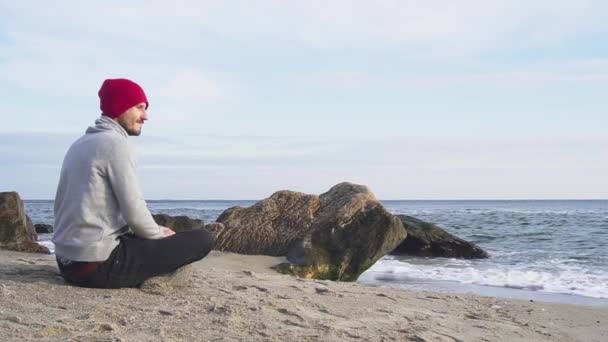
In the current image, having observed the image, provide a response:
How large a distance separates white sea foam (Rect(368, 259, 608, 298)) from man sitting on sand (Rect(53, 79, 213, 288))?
6283mm

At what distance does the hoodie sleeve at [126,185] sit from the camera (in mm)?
4824

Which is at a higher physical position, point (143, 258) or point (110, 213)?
point (110, 213)

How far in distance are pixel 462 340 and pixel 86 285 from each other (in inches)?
116

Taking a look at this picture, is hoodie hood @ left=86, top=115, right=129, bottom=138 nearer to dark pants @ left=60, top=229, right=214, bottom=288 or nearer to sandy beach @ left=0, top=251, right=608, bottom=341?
dark pants @ left=60, top=229, right=214, bottom=288

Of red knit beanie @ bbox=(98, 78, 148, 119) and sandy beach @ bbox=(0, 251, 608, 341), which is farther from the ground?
red knit beanie @ bbox=(98, 78, 148, 119)

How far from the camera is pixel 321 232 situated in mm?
10109

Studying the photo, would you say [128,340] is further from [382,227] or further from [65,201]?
[382,227]

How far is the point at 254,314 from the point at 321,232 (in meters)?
5.05

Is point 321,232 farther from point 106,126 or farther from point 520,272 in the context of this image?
point 106,126

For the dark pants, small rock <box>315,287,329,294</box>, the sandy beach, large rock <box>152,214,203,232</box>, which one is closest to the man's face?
the dark pants

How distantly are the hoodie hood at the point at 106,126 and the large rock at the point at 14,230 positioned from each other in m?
6.42

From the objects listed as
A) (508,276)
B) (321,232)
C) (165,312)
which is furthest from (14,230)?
(508,276)

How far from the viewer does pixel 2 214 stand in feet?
35.5

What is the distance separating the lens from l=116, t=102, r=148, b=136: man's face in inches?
199
